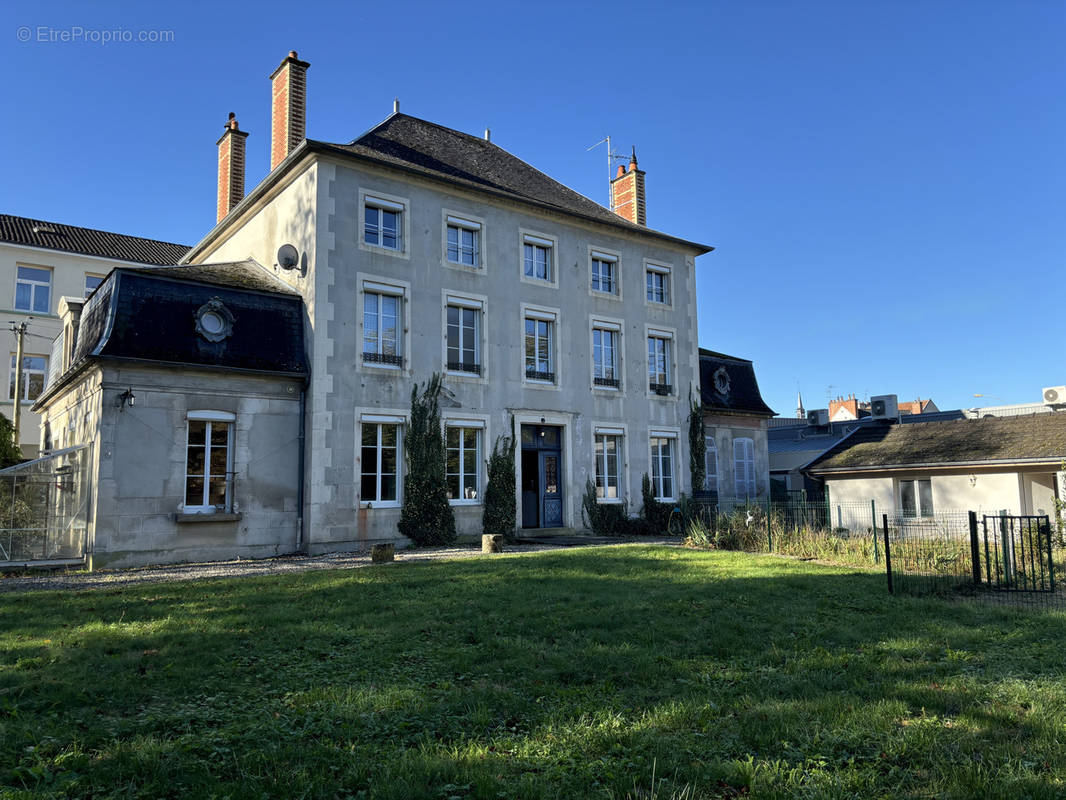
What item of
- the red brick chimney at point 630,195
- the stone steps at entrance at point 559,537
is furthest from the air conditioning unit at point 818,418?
the stone steps at entrance at point 559,537

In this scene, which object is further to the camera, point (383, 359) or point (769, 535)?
point (383, 359)

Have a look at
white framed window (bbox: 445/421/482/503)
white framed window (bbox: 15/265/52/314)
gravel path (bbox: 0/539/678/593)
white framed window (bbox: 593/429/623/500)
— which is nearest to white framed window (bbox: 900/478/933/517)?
white framed window (bbox: 593/429/623/500)

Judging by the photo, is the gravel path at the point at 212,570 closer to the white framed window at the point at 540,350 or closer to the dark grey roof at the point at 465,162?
the white framed window at the point at 540,350

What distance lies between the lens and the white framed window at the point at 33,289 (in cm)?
2880

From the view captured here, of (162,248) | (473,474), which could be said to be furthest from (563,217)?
(162,248)

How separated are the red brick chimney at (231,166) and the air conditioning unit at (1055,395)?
84.1ft

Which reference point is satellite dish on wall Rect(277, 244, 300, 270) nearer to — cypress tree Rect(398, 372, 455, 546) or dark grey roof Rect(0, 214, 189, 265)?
cypress tree Rect(398, 372, 455, 546)

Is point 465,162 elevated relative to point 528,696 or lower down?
elevated

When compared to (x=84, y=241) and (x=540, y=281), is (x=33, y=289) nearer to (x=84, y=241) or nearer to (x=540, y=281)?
(x=84, y=241)

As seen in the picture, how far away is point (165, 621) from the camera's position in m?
7.32

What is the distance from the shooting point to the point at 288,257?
16.8 metres

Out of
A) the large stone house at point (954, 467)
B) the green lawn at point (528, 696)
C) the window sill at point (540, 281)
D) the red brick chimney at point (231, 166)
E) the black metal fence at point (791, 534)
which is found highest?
the red brick chimney at point (231, 166)

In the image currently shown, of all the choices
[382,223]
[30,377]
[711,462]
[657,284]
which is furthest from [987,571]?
[30,377]

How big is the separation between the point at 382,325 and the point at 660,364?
9340mm
